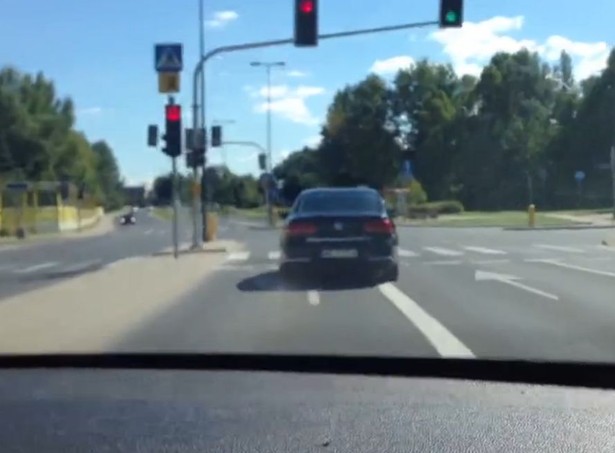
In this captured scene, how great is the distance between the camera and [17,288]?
2398 centimetres

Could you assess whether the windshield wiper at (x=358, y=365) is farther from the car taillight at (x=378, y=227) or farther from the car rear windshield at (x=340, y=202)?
the car rear windshield at (x=340, y=202)

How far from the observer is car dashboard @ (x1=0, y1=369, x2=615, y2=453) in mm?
5309

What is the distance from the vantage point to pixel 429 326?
14.7 m

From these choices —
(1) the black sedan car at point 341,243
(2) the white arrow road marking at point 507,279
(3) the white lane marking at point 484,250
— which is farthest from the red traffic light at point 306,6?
(3) the white lane marking at point 484,250

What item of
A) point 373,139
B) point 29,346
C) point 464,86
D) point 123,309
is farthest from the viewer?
point 464,86

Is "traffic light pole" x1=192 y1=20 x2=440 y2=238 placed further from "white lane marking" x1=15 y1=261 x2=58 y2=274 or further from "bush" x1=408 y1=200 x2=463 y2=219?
"bush" x1=408 y1=200 x2=463 y2=219

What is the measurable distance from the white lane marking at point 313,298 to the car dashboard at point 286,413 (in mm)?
11055

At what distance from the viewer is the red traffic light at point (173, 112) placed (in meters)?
31.1

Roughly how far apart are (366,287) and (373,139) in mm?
70245

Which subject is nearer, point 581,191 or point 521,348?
point 521,348

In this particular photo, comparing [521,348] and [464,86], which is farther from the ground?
[464,86]

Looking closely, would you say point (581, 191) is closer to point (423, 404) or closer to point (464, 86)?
point (464, 86)

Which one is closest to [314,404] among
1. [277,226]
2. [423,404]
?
[423,404]

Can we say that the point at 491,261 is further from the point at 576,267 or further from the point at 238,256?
the point at 238,256
